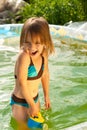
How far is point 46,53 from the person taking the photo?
12.3 feet

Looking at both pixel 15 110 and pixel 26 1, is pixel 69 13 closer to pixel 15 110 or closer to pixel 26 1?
pixel 26 1

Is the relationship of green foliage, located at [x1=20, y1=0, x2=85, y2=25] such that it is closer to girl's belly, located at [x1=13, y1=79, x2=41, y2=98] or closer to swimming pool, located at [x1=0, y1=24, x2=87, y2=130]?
swimming pool, located at [x1=0, y1=24, x2=87, y2=130]

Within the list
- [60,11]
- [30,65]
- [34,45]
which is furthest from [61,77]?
[60,11]

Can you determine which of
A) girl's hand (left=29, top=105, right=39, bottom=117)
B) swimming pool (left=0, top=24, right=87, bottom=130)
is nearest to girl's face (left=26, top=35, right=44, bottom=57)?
girl's hand (left=29, top=105, right=39, bottom=117)

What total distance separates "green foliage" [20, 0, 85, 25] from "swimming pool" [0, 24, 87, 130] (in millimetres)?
1335

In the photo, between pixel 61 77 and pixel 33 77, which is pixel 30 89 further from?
pixel 61 77

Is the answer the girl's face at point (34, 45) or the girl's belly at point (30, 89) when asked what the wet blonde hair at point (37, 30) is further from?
the girl's belly at point (30, 89)

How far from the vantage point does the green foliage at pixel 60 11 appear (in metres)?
9.41

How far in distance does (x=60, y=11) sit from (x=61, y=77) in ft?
12.8

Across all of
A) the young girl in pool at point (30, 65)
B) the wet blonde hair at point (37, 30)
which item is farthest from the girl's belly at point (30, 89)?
the wet blonde hair at point (37, 30)

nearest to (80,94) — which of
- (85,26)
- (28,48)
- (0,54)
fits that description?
(28,48)

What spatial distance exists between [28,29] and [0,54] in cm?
375

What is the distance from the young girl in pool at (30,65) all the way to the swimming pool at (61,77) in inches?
18.2

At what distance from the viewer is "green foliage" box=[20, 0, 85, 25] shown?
941 cm
